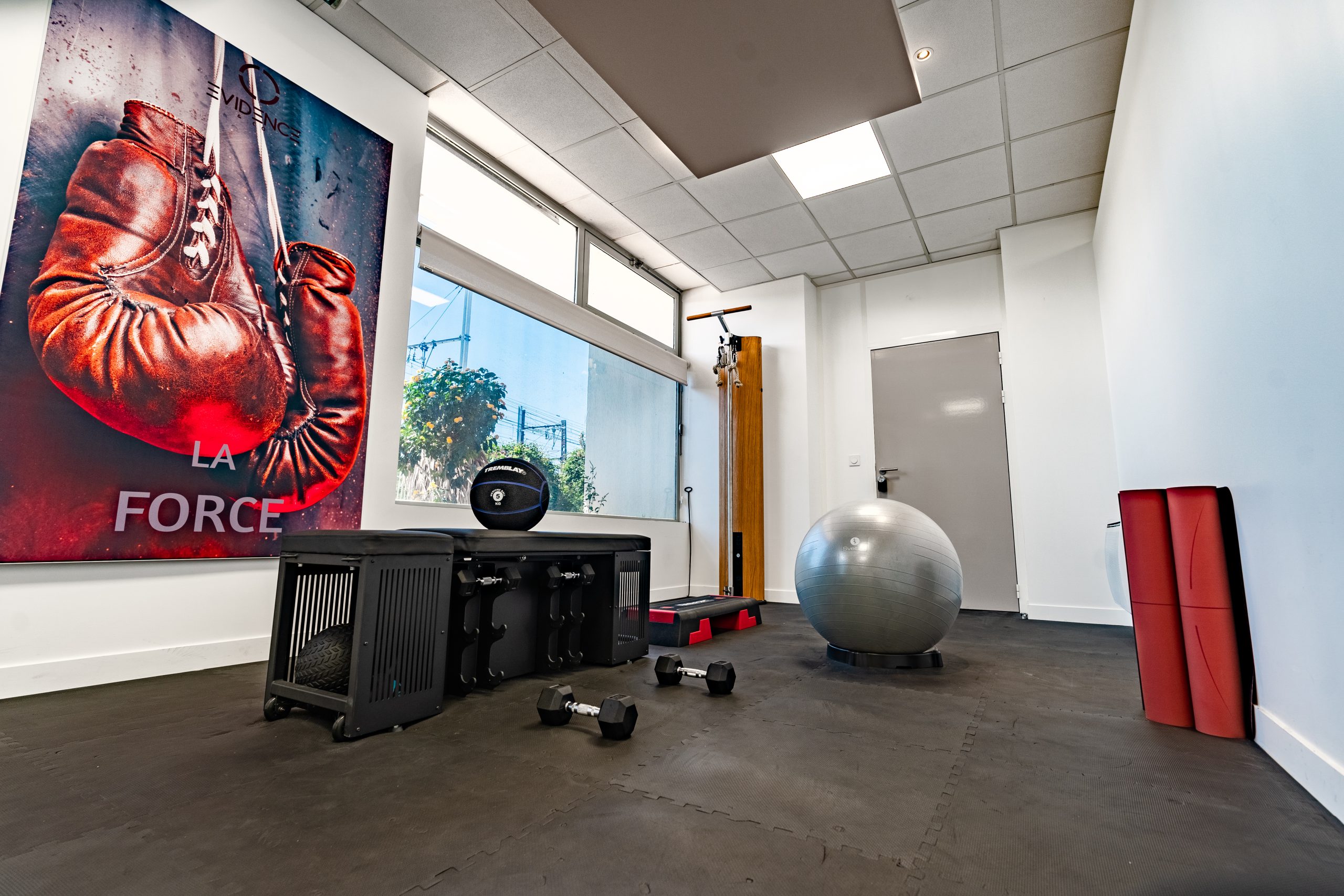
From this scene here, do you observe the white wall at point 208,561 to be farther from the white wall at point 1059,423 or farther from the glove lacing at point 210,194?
the white wall at point 1059,423

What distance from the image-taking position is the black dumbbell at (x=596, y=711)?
68.7 inches

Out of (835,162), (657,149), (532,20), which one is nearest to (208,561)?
(532,20)

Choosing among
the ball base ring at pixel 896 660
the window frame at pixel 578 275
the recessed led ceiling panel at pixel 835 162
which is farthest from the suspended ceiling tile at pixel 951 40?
the ball base ring at pixel 896 660

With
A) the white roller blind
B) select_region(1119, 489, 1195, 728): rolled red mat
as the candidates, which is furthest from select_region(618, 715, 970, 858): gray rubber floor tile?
the white roller blind

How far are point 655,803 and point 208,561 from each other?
2276 mm

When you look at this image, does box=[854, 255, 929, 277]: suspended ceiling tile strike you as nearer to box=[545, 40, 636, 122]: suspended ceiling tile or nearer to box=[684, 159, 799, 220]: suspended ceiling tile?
box=[684, 159, 799, 220]: suspended ceiling tile

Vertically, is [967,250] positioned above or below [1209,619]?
above

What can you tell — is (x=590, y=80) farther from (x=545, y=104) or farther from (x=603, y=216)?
(x=603, y=216)

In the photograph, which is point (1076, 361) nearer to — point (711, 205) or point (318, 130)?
point (711, 205)

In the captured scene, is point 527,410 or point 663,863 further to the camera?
point 527,410

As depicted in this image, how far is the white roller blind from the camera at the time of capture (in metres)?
3.73

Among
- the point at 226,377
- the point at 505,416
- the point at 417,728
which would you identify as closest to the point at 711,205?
the point at 505,416

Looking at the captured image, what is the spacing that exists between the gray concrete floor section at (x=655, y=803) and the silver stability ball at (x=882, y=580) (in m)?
0.51

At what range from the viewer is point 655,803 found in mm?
1354
